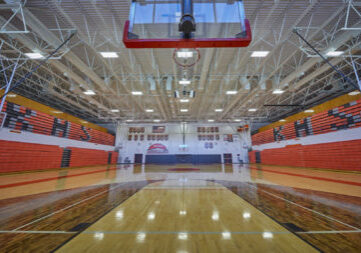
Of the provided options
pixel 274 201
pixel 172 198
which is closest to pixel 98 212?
pixel 172 198

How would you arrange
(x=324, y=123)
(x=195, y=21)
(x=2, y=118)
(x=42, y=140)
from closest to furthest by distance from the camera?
(x=195, y=21), (x=2, y=118), (x=324, y=123), (x=42, y=140)

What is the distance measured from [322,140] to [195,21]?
11.8 metres

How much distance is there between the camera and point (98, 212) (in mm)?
2496

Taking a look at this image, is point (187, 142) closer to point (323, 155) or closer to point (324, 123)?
point (323, 155)

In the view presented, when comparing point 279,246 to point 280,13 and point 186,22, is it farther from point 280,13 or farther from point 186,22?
point 280,13

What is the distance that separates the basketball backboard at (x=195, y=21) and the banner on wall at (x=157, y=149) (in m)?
16.6

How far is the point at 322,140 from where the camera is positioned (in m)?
9.92

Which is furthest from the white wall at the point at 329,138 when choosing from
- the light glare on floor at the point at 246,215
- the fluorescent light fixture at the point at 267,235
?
the fluorescent light fixture at the point at 267,235

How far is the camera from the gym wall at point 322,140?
804 cm

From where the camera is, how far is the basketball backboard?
3373 millimetres

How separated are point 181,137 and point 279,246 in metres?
18.5

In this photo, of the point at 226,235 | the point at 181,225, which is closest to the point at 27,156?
the point at 181,225

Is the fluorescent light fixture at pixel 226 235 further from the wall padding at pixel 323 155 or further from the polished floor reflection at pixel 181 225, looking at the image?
the wall padding at pixel 323 155

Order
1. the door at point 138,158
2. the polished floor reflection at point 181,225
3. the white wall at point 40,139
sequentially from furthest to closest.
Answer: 1. the door at point 138,158
2. the white wall at point 40,139
3. the polished floor reflection at point 181,225
